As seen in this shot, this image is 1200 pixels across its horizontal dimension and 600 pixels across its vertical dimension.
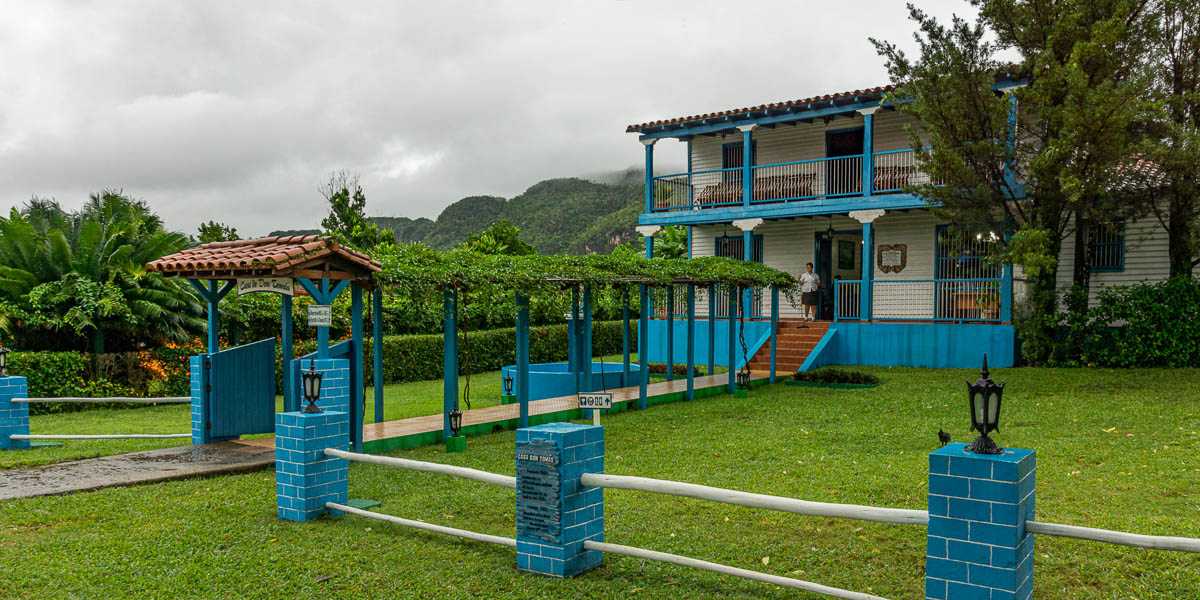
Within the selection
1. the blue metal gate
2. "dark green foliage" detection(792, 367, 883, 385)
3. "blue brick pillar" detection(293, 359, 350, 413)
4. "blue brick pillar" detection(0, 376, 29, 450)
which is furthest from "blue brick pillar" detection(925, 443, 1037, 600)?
"dark green foliage" detection(792, 367, 883, 385)

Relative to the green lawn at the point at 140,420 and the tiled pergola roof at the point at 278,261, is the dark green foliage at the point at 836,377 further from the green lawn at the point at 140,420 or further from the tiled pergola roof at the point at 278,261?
the tiled pergola roof at the point at 278,261

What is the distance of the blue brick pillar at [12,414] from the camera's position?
31.7ft

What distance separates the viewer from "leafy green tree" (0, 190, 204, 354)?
14906mm

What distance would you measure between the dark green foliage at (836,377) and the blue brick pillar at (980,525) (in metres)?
11.7

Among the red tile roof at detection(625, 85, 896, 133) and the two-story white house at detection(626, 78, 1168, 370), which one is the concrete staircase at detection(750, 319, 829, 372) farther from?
the red tile roof at detection(625, 85, 896, 133)

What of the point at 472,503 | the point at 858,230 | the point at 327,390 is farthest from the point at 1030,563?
the point at 858,230

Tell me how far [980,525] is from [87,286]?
1578 cm

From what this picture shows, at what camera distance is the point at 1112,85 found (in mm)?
13297

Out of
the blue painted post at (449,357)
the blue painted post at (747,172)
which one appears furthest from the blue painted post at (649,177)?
the blue painted post at (449,357)

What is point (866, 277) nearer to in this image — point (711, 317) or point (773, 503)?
point (711, 317)

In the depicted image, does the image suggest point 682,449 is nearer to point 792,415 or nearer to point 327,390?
point 792,415

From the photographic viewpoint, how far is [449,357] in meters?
10.2

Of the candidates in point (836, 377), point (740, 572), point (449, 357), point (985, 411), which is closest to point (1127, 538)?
point (985, 411)

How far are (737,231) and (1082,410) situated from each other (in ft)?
39.9
